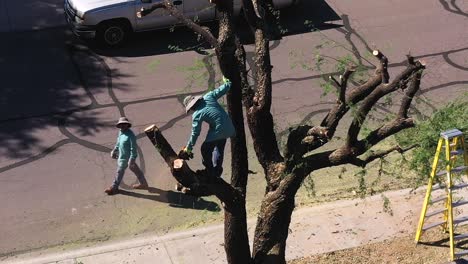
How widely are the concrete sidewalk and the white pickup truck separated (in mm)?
5285

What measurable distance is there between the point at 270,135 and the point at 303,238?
8.21 ft

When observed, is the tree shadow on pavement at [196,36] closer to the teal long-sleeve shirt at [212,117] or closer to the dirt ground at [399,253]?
the teal long-sleeve shirt at [212,117]

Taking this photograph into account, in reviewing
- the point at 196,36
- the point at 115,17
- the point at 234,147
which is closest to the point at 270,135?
the point at 234,147

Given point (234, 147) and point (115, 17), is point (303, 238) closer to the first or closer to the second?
point (234, 147)

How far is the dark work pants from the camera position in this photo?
919cm

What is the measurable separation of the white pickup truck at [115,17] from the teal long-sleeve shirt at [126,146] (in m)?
4.16

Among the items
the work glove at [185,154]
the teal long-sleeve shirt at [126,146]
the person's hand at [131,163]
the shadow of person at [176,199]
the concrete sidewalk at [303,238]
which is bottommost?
the concrete sidewalk at [303,238]

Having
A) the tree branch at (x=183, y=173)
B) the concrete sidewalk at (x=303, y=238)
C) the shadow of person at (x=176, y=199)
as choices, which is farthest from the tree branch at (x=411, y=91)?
the shadow of person at (x=176, y=199)

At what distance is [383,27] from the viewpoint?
1448cm

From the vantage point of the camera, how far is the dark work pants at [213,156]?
362 inches

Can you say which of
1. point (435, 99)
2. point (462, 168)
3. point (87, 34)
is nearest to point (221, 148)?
point (462, 168)

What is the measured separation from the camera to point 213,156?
962cm

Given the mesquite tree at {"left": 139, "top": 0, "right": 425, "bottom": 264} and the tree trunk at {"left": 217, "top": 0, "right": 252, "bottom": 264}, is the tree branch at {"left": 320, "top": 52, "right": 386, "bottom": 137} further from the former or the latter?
the tree trunk at {"left": 217, "top": 0, "right": 252, "bottom": 264}

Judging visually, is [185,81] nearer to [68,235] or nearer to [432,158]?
[68,235]
